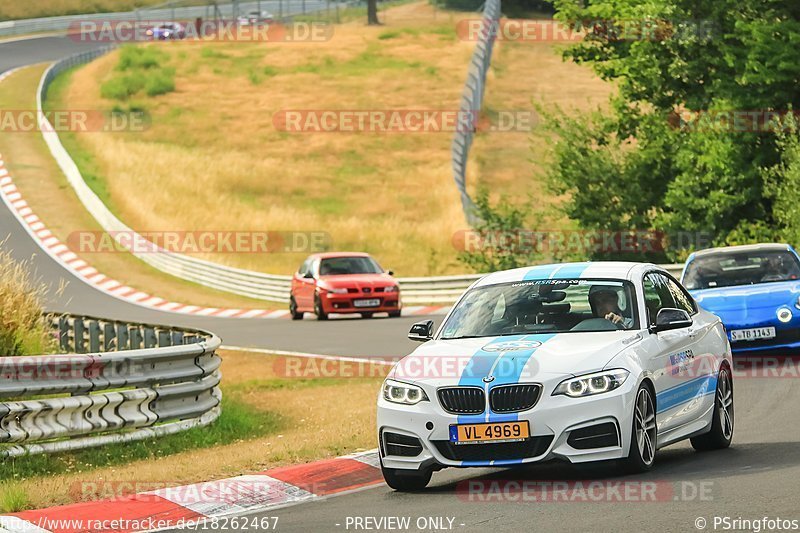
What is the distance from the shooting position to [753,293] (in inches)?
723

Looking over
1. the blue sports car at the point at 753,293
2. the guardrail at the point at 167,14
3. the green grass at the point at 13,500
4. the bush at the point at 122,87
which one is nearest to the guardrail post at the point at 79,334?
the blue sports car at the point at 753,293

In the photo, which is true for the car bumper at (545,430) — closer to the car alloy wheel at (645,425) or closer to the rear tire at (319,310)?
the car alloy wheel at (645,425)

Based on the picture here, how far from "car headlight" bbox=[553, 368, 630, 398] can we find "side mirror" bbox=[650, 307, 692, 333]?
1003 millimetres

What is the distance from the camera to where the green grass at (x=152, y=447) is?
11.7m

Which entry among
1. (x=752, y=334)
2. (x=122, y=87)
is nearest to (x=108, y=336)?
(x=752, y=334)

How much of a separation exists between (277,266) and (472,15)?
5583cm

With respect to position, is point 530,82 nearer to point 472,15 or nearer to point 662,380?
point 472,15

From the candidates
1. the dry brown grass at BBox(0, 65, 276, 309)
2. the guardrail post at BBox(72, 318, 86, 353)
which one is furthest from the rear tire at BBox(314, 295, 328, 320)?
the guardrail post at BBox(72, 318, 86, 353)

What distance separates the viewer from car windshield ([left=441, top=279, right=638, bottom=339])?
10.7 m

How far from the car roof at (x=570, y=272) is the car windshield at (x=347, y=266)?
20.9m

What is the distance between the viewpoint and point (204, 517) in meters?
9.48

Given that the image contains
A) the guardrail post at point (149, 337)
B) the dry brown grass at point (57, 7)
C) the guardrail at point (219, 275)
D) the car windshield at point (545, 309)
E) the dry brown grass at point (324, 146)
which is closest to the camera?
the car windshield at point (545, 309)

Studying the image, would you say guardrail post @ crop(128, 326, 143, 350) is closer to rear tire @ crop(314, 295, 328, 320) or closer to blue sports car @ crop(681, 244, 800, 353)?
blue sports car @ crop(681, 244, 800, 353)

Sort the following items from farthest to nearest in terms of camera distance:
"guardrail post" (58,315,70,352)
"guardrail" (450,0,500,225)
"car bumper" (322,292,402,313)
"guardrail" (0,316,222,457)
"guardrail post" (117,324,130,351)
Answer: "guardrail" (450,0,500,225), "car bumper" (322,292,402,313), "guardrail post" (58,315,70,352), "guardrail post" (117,324,130,351), "guardrail" (0,316,222,457)
